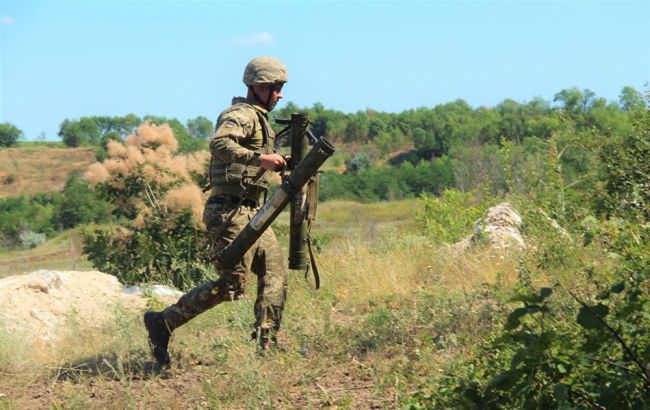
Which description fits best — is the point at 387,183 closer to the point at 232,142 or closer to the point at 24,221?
the point at 24,221

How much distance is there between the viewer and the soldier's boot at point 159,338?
6316 millimetres

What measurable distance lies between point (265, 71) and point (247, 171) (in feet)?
2.14

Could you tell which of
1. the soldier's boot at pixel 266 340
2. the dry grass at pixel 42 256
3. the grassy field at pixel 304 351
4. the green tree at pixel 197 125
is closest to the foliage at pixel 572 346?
the grassy field at pixel 304 351

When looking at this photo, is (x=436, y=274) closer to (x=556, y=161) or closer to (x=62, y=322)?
(x=556, y=161)

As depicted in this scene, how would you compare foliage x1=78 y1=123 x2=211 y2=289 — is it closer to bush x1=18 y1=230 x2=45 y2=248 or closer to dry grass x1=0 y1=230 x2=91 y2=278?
dry grass x1=0 y1=230 x2=91 y2=278

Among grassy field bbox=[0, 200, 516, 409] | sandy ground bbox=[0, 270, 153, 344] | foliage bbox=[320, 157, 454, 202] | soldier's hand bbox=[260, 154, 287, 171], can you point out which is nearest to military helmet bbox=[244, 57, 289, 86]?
soldier's hand bbox=[260, 154, 287, 171]

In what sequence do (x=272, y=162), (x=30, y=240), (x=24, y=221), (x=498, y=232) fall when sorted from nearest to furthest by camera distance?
(x=272, y=162) → (x=498, y=232) → (x=30, y=240) → (x=24, y=221)

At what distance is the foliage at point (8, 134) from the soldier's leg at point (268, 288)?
315 ft

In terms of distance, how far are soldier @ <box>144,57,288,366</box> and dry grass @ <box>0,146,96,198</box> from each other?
245ft

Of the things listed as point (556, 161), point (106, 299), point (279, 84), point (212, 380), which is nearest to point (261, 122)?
point (279, 84)

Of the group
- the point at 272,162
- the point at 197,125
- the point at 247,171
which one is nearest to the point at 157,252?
the point at 247,171

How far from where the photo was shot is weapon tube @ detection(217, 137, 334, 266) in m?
5.76

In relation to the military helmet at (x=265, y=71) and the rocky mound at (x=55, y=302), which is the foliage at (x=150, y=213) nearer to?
the rocky mound at (x=55, y=302)

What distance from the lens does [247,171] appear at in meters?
6.06
